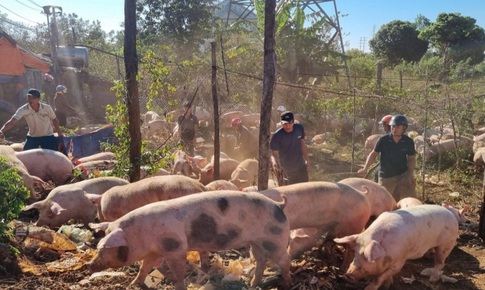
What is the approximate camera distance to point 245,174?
8352 mm

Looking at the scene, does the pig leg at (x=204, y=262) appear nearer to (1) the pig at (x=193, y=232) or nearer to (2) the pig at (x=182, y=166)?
(1) the pig at (x=193, y=232)

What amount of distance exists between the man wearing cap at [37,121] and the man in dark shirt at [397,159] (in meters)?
5.51

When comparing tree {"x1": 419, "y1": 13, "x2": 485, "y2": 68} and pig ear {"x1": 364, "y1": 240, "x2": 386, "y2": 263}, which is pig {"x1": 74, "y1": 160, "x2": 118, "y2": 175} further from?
tree {"x1": 419, "y1": 13, "x2": 485, "y2": 68}

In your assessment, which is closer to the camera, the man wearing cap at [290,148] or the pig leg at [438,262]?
the pig leg at [438,262]

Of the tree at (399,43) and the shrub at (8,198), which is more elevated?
the tree at (399,43)

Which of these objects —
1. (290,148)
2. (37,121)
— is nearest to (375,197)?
(290,148)

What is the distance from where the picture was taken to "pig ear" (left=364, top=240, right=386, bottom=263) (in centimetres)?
407

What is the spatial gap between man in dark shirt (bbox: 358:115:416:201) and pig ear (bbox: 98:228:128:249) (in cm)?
412

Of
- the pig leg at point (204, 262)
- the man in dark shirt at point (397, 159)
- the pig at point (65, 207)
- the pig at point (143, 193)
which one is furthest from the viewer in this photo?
the man in dark shirt at point (397, 159)

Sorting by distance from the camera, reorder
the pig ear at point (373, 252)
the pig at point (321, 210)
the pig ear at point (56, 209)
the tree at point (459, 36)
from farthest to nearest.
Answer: the tree at point (459, 36) < the pig ear at point (56, 209) < the pig at point (321, 210) < the pig ear at point (373, 252)

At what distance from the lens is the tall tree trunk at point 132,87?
659cm

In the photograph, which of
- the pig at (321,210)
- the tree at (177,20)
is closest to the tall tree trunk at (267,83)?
the pig at (321,210)

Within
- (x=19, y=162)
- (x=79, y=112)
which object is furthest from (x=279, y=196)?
(x=79, y=112)

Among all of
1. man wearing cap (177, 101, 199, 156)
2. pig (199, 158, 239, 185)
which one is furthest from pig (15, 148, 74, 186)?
man wearing cap (177, 101, 199, 156)
